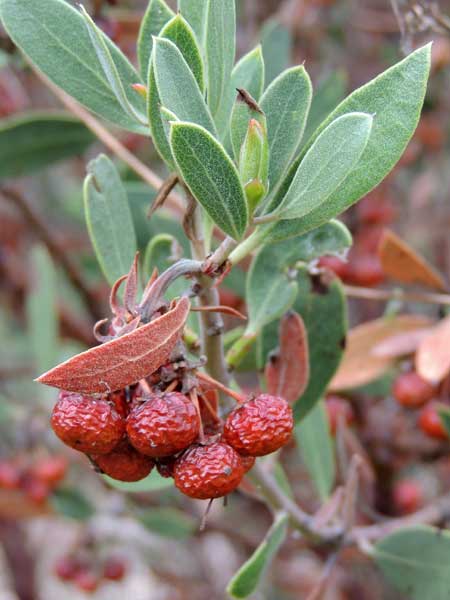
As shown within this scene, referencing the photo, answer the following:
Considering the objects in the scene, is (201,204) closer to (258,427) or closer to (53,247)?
(258,427)

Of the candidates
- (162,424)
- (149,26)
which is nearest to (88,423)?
(162,424)

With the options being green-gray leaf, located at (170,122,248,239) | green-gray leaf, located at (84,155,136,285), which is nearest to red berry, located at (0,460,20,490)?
green-gray leaf, located at (84,155,136,285)

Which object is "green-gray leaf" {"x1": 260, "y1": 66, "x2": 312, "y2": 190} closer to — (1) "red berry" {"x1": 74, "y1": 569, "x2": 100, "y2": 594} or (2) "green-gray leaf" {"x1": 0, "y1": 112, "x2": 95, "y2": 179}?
(2) "green-gray leaf" {"x1": 0, "y1": 112, "x2": 95, "y2": 179}

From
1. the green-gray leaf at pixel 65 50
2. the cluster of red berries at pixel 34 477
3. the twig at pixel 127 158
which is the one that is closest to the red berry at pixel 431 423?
the twig at pixel 127 158

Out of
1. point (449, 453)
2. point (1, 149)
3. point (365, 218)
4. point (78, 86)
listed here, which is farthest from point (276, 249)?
point (365, 218)

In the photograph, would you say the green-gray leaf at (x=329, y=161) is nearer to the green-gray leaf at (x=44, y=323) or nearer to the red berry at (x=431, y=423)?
the red berry at (x=431, y=423)

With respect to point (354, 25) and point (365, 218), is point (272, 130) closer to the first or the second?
point (365, 218)
